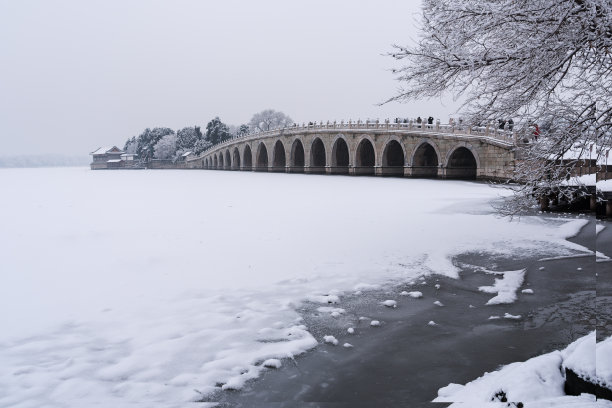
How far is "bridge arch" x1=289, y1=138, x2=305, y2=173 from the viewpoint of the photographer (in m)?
54.1

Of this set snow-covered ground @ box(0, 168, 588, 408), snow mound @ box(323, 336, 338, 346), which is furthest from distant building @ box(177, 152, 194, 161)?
snow mound @ box(323, 336, 338, 346)

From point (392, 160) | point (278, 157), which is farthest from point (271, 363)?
point (278, 157)

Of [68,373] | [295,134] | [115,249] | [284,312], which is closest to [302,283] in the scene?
[284,312]

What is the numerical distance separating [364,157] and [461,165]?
40.9 ft

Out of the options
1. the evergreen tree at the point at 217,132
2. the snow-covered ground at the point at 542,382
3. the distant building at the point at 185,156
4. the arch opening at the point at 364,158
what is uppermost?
the evergreen tree at the point at 217,132

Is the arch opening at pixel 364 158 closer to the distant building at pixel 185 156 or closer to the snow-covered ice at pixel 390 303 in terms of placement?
the snow-covered ice at pixel 390 303

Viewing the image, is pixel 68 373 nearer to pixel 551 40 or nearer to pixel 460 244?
pixel 551 40

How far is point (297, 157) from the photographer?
2235 inches

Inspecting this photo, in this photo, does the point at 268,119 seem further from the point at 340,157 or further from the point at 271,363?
the point at 271,363

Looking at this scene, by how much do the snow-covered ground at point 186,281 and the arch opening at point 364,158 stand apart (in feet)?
94.7

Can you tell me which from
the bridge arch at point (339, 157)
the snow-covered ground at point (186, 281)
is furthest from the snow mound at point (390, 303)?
the bridge arch at point (339, 157)

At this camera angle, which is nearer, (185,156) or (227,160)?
(227,160)

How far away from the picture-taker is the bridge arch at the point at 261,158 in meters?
65.1

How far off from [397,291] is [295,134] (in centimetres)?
4677
